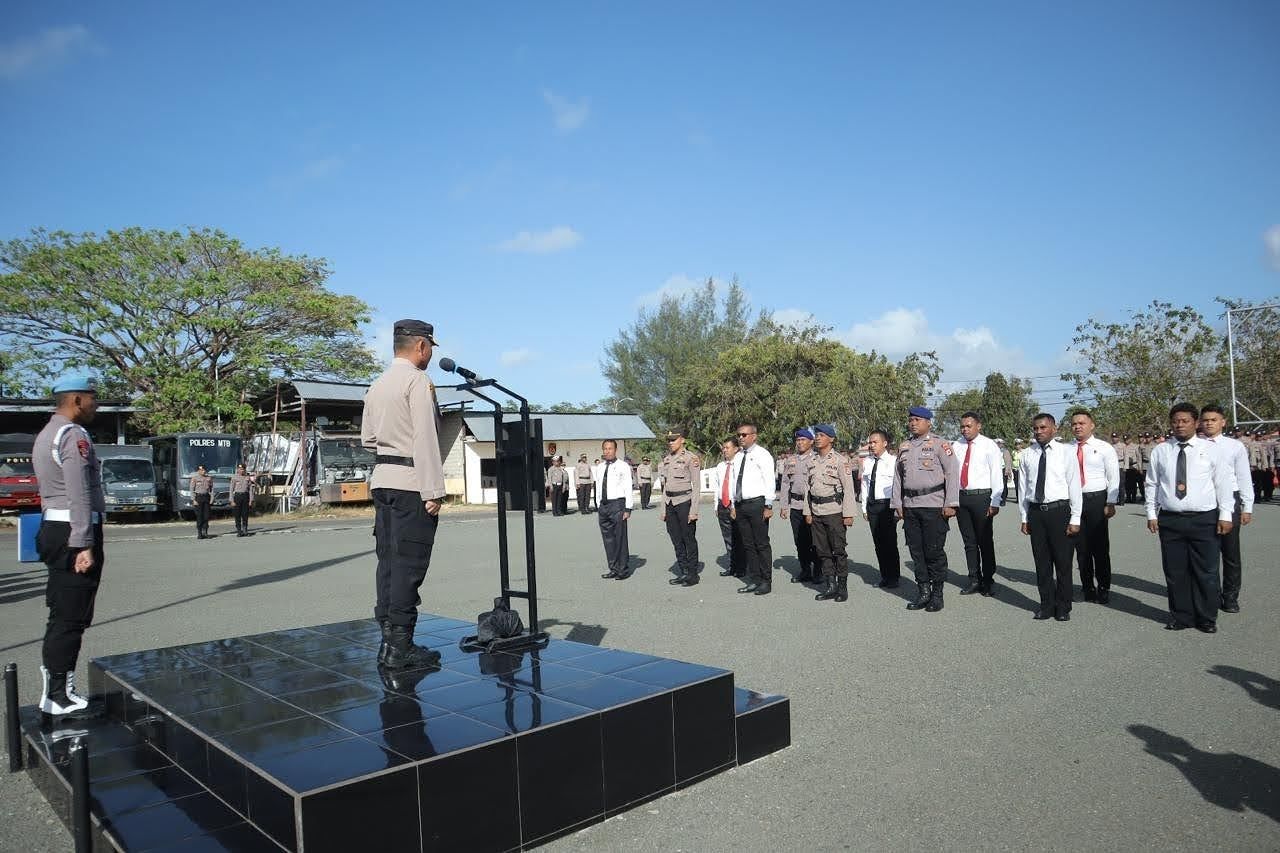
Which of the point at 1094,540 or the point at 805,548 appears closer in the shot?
the point at 1094,540

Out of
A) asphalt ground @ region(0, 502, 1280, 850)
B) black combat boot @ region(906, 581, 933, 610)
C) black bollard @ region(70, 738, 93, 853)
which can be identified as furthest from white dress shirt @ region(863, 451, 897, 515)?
black bollard @ region(70, 738, 93, 853)

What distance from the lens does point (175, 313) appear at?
32.6m

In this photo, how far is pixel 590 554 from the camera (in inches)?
607

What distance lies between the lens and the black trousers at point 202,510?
21802 mm

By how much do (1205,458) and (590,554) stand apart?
992 centimetres

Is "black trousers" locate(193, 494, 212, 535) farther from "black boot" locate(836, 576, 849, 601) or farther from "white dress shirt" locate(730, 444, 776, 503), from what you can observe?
"black boot" locate(836, 576, 849, 601)

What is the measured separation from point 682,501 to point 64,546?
7.41m

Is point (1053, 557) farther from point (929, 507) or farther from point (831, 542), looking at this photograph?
point (831, 542)

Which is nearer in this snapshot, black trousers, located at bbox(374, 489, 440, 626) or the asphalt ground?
the asphalt ground

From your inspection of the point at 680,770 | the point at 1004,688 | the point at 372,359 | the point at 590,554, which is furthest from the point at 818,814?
the point at 372,359

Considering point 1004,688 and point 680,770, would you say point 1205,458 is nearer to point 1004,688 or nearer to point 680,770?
point 1004,688

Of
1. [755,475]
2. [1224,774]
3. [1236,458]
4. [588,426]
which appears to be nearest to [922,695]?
[1224,774]

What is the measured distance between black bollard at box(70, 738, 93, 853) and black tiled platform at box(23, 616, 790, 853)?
0.32 m

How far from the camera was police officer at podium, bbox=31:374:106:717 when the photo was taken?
16.8 ft
